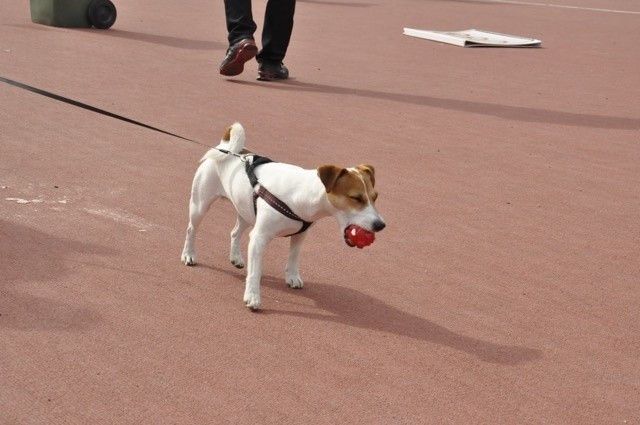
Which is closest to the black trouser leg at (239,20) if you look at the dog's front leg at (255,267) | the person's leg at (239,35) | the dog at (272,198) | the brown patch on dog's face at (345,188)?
the person's leg at (239,35)

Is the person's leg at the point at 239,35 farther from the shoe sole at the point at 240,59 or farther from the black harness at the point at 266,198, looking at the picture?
the black harness at the point at 266,198

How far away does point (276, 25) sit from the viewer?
12.0 m

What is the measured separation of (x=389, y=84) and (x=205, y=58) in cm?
229

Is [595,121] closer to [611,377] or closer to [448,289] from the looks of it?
[448,289]

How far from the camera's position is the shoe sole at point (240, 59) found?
1156cm

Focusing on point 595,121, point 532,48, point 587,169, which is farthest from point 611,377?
Result: point 532,48

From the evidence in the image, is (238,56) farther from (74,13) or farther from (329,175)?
(329,175)

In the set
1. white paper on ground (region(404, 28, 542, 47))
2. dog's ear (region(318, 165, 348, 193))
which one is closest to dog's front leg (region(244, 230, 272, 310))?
dog's ear (region(318, 165, 348, 193))

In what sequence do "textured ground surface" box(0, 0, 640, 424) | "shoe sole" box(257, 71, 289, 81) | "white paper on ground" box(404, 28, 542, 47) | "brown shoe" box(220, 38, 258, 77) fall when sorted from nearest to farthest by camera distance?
"textured ground surface" box(0, 0, 640, 424)
"brown shoe" box(220, 38, 258, 77)
"shoe sole" box(257, 71, 289, 81)
"white paper on ground" box(404, 28, 542, 47)

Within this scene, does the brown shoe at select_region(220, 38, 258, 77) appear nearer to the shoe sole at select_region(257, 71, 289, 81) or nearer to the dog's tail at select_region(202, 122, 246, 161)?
the shoe sole at select_region(257, 71, 289, 81)

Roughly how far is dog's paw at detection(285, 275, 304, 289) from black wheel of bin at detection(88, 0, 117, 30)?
9.56 metres

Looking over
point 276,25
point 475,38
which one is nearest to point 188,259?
point 276,25

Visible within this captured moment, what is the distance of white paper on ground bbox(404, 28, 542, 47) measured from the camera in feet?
52.6

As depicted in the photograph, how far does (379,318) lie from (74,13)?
400 inches
